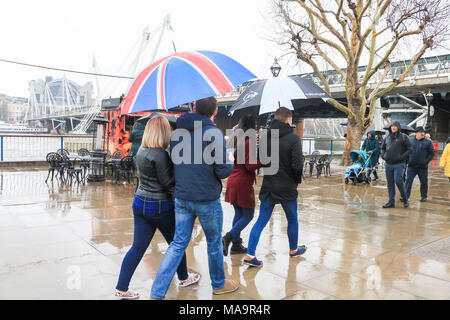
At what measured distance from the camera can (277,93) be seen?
196 inches

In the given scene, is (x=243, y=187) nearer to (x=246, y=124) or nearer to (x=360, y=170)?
(x=246, y=124)

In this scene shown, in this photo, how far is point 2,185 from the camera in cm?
1009

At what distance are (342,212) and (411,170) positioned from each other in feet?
7.33

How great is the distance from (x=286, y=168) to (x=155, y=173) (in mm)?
1603

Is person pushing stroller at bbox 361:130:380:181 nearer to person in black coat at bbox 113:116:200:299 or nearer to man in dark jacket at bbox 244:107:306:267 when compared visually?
man in dark jacket at bbox 244:107:306:267

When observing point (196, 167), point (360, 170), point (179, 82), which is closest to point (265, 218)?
point (196, 167)

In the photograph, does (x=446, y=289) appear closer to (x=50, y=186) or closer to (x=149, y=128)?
(x=149, y=128)

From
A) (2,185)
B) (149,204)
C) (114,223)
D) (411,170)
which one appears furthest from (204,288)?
(2,185)

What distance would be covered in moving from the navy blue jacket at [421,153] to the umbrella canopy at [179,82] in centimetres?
615

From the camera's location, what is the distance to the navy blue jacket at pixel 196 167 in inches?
127

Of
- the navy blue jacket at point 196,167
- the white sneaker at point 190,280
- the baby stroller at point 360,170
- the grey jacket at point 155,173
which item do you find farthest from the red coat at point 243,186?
the baby stroller at point 360,170

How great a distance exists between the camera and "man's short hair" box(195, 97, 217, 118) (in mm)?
3342

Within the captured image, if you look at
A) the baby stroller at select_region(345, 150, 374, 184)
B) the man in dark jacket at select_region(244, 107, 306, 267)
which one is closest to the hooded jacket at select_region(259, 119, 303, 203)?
the man in dark jacket at select_region(244, 107, 306, 267)

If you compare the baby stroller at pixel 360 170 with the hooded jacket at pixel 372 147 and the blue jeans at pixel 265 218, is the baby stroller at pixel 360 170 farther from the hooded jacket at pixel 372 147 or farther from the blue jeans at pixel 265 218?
the blue jeans at pixel 265 218
